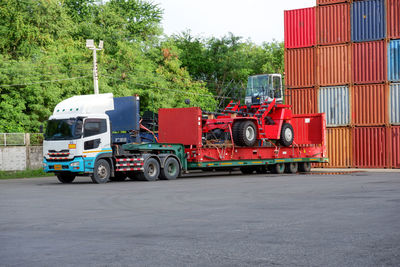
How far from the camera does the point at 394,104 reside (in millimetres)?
31094

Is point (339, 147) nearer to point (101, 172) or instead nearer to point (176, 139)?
point (176, 139)

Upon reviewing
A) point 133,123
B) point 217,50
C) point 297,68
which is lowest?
point 133,123

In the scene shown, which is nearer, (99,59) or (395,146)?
(395,146)

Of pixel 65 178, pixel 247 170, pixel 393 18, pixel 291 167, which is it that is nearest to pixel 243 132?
pixel 247 170

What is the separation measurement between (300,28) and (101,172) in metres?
16.4

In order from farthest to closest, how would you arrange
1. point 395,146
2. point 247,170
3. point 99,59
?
point 99,59, point 395,146, point 247,170

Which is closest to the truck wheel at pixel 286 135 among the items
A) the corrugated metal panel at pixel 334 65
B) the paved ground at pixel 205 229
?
the corrugated metal panel at pixel 334 65

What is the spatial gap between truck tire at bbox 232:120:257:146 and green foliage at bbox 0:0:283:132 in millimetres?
6301

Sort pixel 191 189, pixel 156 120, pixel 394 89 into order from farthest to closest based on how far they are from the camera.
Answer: pixel 394 89, pixel 156 120, pixel 191 189

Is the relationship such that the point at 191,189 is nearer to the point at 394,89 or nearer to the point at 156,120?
the point at 156,120

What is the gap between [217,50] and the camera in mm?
64625

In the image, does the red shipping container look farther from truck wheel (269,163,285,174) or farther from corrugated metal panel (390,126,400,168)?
truck wheel (269,163,285,174)

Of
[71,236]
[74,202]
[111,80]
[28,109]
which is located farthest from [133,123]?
[111,80]

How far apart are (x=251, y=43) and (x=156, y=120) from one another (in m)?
54.9
